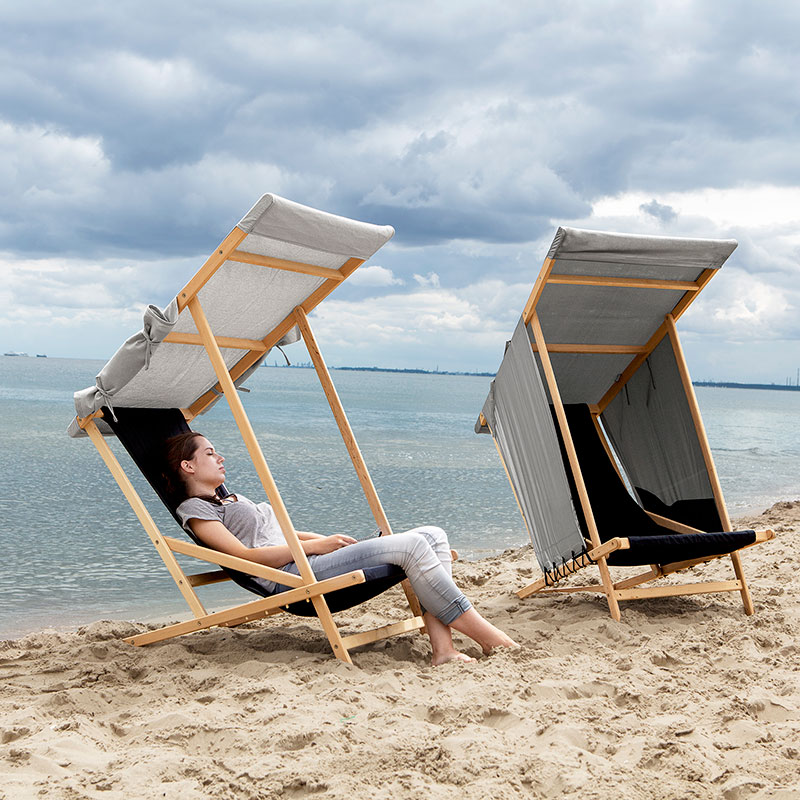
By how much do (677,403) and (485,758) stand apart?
307 cm

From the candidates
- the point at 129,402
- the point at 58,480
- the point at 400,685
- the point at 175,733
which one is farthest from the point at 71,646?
the point at 58,480

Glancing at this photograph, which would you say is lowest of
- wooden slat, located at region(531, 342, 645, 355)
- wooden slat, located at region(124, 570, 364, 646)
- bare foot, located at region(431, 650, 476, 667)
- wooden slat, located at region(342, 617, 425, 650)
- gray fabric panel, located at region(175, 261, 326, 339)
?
bare foot, located at region(431, 650, 476, 667)

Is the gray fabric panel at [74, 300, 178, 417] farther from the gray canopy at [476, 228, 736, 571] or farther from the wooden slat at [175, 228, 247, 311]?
the gray canopy at [476, 228, 736, 571]

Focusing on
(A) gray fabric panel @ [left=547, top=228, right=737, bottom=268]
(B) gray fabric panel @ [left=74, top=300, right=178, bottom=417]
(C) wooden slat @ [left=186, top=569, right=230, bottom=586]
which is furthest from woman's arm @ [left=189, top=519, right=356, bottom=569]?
(A) gray fabric panel @ [left=547, top=228, right=737, bottom=268]

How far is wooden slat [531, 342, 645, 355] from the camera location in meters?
4.91

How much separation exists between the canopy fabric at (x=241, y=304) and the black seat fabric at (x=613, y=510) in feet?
6.34

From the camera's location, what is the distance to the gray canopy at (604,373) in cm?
423

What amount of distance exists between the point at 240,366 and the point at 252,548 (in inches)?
44.1

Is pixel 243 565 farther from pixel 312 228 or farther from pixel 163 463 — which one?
pixel 312 228

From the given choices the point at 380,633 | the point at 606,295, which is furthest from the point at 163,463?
the point at 606,295

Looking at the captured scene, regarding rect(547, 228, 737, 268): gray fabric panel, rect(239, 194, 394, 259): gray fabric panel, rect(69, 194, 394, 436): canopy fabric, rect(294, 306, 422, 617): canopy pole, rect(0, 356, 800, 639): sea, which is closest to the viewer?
rect(239, 194, 394, 259): gray fabric panel

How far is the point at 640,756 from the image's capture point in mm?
2479

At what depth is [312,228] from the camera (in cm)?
335

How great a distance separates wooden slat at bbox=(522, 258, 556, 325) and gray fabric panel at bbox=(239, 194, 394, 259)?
894mm
